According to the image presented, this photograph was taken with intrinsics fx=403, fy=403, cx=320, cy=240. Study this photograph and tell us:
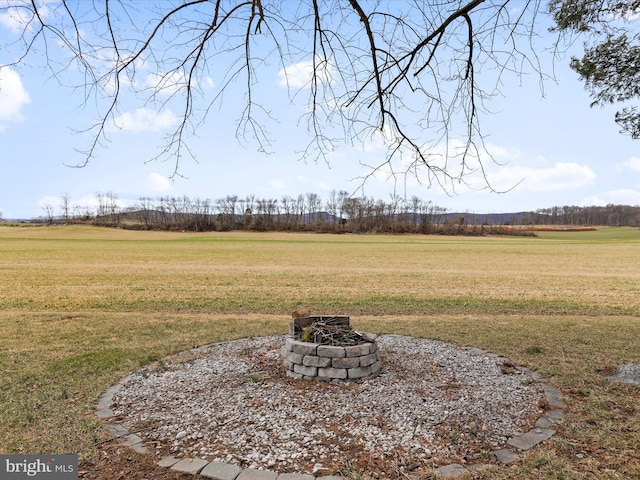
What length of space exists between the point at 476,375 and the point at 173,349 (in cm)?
520

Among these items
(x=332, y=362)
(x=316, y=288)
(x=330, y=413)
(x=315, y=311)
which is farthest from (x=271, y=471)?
(x=316, y=288)

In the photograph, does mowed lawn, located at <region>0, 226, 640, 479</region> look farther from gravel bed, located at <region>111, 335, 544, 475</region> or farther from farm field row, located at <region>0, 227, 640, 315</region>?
gravel bed, located at <region>111, 335, 544, 475</region>

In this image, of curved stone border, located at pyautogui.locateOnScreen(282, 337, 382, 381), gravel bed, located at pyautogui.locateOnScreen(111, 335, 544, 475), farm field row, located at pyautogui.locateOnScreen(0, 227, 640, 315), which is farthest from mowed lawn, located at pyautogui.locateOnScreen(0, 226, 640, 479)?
curved stone border, located at pyautogui.locateOnScreen(282, 337, 382, 381)

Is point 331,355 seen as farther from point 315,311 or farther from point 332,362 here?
point 315,311

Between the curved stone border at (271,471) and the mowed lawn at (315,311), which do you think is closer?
the curved stone border at (271,471)

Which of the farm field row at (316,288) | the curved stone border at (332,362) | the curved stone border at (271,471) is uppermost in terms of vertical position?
the curved stone border at (332,362)

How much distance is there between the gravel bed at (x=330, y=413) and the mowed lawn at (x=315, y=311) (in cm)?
48

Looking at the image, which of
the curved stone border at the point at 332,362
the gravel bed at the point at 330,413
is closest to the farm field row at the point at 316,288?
the gravel bed at the point at 330,413

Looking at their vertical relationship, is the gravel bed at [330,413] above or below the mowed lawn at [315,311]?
above

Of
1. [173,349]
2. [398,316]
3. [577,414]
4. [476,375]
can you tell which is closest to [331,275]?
[398,316]

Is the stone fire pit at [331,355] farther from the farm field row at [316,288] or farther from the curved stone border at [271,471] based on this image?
the farm field row at [316,288]

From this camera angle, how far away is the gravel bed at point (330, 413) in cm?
375

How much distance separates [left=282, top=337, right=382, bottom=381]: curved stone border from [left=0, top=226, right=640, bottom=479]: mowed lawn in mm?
2149

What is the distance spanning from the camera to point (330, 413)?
4.48 m
